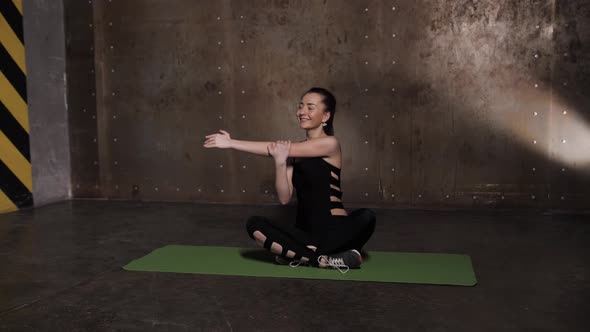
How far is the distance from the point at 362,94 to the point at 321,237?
2.48 metres

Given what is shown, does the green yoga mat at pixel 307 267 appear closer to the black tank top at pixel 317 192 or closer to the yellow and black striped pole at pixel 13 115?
the black tank top at pixel 317 192

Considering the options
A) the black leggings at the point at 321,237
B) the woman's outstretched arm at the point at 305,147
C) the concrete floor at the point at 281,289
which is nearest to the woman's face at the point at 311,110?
the woman's outstretched arm at the point at 305,147

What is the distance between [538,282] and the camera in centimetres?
296

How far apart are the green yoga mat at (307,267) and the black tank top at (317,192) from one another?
26cm

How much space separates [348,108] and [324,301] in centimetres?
301

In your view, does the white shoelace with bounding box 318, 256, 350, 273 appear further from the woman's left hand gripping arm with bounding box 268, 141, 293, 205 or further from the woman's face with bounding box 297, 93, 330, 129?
the woman's face with bounding box 297, 93, 330, 129

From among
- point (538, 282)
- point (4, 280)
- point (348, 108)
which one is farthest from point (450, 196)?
point (4, 280)

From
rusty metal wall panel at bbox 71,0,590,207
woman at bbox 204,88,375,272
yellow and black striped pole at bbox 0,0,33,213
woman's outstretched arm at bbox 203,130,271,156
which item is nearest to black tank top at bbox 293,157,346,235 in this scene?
woman at bbox 204,88,375,272

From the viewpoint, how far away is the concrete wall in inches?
224

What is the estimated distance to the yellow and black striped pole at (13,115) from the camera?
5.36 m

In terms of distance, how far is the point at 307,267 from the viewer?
3209 mm

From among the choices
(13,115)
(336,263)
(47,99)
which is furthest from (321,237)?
(47,99)

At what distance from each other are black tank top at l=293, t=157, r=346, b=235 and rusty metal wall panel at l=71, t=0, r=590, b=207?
2198mm

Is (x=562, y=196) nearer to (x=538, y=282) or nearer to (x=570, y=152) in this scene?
(x=570, y=152)
